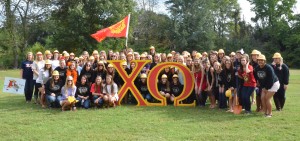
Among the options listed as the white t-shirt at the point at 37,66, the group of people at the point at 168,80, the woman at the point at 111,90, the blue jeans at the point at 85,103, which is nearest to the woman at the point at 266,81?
the group of people at the point at 168,80

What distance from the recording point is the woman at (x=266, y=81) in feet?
27.9

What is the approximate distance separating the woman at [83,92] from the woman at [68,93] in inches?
9.4

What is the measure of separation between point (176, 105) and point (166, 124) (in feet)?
8.69

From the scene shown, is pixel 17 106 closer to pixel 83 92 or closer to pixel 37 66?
pixel 37 66

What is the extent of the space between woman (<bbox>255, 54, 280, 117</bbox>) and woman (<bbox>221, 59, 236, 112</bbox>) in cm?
86

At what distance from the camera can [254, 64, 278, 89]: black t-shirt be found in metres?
8.52

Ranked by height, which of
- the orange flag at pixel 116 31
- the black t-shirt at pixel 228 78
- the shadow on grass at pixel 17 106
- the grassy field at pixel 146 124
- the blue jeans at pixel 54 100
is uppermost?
the orange flag at pixel 116 31

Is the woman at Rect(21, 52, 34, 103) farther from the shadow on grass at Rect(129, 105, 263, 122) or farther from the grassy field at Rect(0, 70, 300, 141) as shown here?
the shadow on grass at Rect(129, 105, 263, 122)

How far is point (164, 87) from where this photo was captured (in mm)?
10844

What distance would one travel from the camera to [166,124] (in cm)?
796

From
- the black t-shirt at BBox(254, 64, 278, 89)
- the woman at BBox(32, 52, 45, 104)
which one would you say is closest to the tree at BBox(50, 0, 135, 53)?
the woman at BBox(32, 52, 45, 104)

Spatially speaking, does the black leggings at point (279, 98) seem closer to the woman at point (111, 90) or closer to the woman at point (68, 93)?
the woman at point (111, 90)

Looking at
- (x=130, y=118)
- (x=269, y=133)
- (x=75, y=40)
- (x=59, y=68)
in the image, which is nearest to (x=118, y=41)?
(x=75, y=40)

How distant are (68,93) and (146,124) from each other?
3150mm
